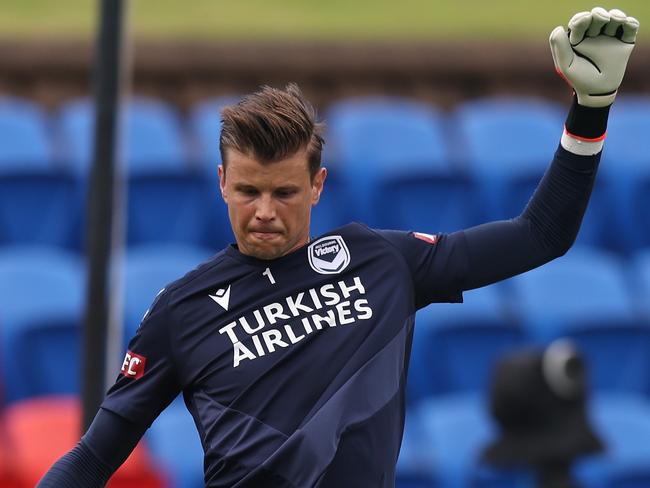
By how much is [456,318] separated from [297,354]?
4.29 metres

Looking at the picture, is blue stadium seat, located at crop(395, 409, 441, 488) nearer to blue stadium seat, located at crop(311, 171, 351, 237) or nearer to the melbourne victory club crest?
blue stadium seat, located at crop(311, 171, 351, 237)

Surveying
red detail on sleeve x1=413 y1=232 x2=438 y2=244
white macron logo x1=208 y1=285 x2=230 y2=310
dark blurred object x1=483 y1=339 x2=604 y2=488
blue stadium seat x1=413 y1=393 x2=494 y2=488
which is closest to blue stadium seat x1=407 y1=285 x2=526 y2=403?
blue stadium seat x1=413 y1=393 x2=494 y2=488

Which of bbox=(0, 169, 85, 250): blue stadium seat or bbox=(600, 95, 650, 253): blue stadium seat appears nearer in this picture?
bbox=(0, 169, 85, 250): blue stadium seat

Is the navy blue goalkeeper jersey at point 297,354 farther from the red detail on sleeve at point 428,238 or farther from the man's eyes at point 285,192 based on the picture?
the man's eyes at point 285,192

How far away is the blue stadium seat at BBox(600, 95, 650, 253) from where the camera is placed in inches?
344

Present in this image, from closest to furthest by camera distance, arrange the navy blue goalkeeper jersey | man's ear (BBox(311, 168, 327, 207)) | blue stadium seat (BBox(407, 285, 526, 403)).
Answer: the navy blue goalkeeper jersey, man's ear (BBox(311, 168, 327, 207)), blue stadium seat (BBox(407, 285, 526, 403))

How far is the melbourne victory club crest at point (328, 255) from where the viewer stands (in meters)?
3.18

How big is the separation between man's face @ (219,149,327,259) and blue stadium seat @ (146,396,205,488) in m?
3.09

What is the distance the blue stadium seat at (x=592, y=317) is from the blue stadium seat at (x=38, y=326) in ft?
7.77

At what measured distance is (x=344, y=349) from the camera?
3088 mm

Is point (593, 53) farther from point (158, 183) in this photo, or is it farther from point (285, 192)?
point (158, 183)

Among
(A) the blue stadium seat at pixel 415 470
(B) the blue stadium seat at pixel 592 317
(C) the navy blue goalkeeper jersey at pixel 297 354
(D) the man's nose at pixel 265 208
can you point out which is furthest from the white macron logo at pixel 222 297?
(B) the blue stadium seat at pixel 592 317

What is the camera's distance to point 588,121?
310cm

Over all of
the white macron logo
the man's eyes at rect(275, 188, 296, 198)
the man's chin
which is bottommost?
the white macron logo
